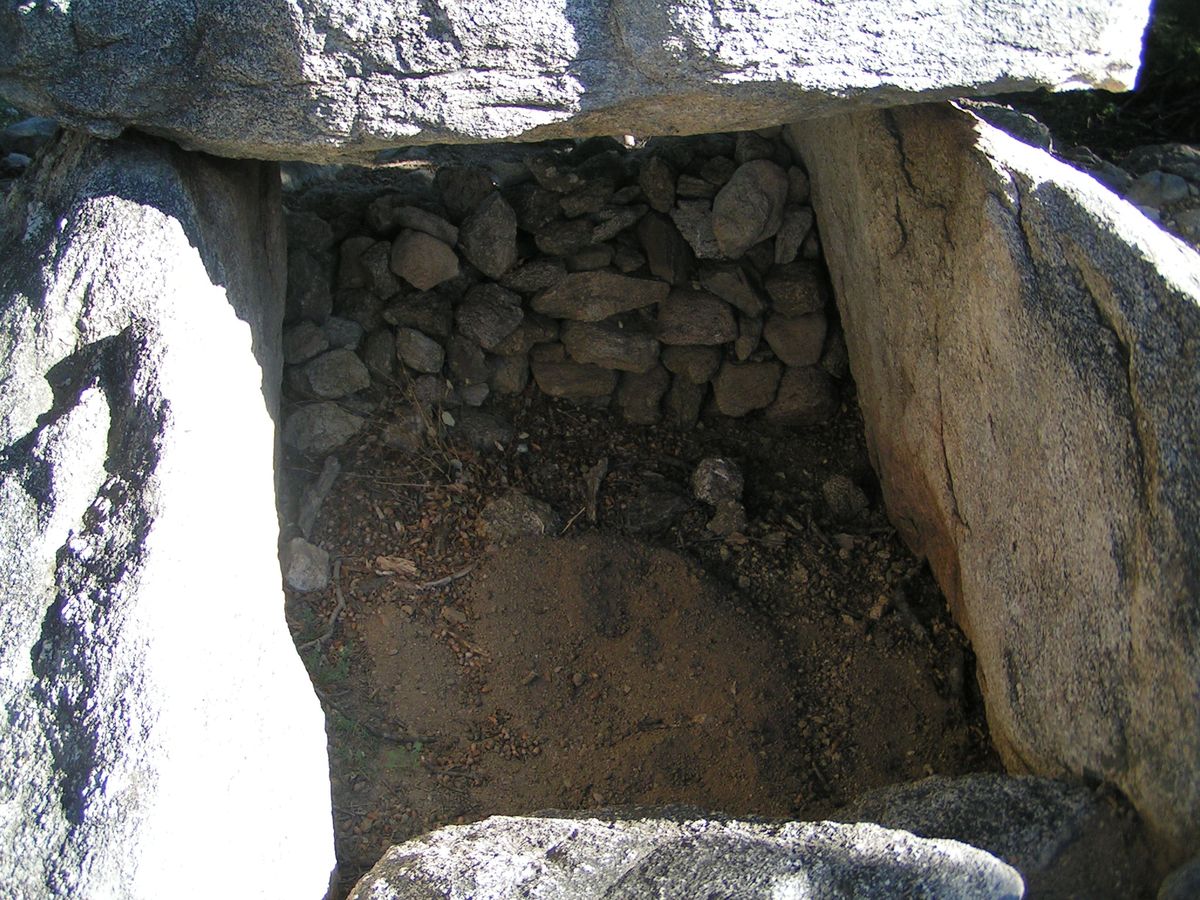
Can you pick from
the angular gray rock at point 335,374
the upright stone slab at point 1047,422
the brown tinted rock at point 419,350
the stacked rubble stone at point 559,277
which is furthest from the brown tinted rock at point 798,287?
the angular gray rock at point 335,374

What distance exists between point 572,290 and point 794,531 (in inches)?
32.2

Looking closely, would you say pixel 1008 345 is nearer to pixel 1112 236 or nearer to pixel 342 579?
pixel 1112 236

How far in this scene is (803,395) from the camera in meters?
3.28

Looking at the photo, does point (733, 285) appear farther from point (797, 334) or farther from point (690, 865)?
point (690, 865)

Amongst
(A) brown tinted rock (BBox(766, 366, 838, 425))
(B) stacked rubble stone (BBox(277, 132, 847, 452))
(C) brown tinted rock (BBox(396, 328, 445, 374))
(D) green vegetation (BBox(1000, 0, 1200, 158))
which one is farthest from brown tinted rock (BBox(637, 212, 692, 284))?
(D) green vegetation (BBox(1000, 0, 1200, 158))

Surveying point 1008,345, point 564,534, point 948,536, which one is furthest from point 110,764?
point 948,536

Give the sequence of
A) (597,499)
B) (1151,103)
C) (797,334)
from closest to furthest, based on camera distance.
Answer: (597,499) → (797,334) → (1151,103)

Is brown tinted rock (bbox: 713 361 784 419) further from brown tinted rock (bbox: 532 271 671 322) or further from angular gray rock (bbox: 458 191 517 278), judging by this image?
angular gray rock (bbox: 458 191 517 278)

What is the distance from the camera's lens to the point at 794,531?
10.3ft

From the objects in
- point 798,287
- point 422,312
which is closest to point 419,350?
point 422,312

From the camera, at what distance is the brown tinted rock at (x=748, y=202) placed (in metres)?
3.03

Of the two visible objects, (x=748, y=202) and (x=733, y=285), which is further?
(x=733, y=285)

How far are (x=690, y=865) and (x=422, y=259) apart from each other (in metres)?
1.71

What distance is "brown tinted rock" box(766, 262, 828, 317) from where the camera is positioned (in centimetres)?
315
